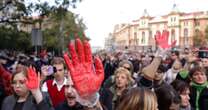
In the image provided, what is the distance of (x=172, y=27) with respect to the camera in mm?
159625

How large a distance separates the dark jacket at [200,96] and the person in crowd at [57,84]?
5.66 ft

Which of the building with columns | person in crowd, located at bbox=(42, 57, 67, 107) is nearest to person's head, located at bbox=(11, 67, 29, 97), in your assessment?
person in crowd, located at bbox=(42, 57, 67, 107)

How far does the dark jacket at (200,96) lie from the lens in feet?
20.9

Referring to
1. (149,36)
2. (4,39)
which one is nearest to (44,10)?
(4,39)

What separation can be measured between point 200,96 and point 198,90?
10cm

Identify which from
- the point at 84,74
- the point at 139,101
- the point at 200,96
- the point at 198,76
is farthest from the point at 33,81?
the point at 198,76

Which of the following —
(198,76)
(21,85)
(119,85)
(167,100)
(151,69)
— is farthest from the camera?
(198,76)

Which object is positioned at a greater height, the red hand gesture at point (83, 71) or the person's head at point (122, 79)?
the red hand gesture at point (83, 71)

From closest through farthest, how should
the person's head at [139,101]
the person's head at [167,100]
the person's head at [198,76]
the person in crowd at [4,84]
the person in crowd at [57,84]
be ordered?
1. the person's head at [139,101]
2. the person's head at [167,100]
3. the person in crowd at [57,84]
4. the person in crowd at [4,84]
5. the person's head at [198,76]

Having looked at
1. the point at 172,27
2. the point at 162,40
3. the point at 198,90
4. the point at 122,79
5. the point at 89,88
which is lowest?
the point at 198,90

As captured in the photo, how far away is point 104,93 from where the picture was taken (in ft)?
20.3

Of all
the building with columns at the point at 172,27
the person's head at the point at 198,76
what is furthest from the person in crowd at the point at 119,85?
the building with columns at the point at 172,27

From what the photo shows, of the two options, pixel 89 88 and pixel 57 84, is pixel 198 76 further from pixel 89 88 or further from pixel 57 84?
pixel 89 88

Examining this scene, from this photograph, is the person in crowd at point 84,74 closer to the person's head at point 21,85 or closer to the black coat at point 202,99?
the person's head at point 21,85
